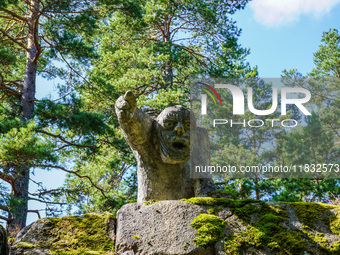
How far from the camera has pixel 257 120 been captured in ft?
13.6

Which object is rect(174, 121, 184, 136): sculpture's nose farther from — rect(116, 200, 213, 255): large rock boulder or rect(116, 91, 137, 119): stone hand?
rect(116, 200, 213, 255): large rock boulder

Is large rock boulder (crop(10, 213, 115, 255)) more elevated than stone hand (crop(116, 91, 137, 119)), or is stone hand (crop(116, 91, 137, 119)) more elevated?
stone hand (crop(116, 91, 137, 119))

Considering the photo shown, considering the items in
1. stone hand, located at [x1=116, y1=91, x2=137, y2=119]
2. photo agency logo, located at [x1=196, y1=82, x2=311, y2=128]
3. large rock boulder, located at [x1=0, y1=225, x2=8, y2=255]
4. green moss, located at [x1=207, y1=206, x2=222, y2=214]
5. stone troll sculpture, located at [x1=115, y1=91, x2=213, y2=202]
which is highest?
photo agency logo, located at [x1=196, y1=82, x2=311, y2=128]

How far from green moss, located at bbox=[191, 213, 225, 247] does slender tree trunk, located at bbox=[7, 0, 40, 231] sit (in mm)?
6544

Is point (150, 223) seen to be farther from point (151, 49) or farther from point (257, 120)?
point (151, 49)

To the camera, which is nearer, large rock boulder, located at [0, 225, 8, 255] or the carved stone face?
large rock boulder, located at [0, 225, 8, 255]

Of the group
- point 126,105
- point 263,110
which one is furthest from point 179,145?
point 263,110

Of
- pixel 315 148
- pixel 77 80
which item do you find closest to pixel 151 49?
pixel 77 80

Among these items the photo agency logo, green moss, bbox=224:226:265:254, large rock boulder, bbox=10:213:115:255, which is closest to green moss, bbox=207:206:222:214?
green moss, bbox=224:226:265:254

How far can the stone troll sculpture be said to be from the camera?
3.91 m

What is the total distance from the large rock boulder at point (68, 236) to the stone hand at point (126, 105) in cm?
91

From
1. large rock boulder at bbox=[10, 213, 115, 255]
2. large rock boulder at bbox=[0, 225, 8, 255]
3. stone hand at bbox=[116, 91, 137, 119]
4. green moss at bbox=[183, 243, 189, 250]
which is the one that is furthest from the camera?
stone hand at bbox=[116, 91, 137, 119]

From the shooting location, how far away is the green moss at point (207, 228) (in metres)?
2.62

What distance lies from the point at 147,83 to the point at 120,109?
8.98m
